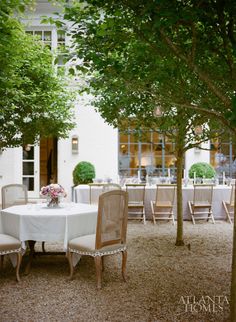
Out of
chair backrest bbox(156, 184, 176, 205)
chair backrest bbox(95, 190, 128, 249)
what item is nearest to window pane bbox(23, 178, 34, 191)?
chair backrest bbox(156, 184, 176, 205)

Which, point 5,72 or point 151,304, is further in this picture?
point 5,72

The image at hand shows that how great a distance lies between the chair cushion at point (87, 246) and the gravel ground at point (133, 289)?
0.40 metres

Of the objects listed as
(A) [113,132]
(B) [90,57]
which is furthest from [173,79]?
(A) [113,132]

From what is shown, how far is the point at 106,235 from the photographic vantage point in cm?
446

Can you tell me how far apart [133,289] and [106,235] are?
691mm

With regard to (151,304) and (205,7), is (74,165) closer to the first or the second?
(151,304)

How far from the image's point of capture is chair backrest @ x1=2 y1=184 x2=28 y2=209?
6.23 metres

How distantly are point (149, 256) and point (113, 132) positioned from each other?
7.51 metres

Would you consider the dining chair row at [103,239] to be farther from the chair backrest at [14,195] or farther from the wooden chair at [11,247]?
the chair backrest at [14,195]

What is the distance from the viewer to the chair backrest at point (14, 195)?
6227 mm

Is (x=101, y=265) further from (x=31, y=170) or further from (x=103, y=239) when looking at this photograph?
(x=31, y=170)

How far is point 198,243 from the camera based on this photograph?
6590 millimetres

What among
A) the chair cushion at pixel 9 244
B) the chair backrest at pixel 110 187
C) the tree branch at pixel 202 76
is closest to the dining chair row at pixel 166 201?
the chair backrest at pixel 110 187

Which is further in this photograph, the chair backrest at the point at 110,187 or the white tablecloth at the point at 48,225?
the chair backrest at the point at 110,187
